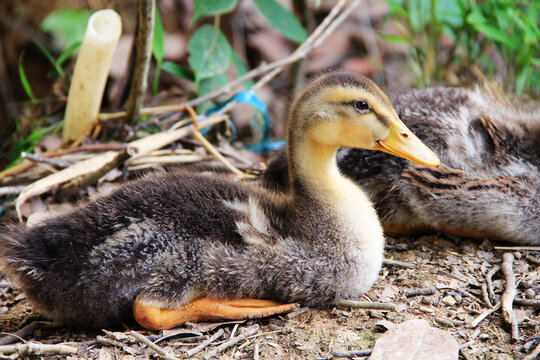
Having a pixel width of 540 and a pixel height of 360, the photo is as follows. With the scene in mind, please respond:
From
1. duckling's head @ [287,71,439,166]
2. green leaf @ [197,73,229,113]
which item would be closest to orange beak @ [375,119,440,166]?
duckling's head @ [287,71,439,166]

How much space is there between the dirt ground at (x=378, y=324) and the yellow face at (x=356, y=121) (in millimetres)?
580

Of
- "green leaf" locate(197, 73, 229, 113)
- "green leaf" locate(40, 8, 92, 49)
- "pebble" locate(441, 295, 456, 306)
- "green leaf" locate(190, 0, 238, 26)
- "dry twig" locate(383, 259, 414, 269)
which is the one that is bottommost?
"pebble" locate(441, 295, 456, 306)

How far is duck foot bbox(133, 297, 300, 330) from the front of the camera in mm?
2436

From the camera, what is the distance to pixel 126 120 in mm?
3732

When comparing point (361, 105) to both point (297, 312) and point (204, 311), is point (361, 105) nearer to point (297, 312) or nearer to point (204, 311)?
point (297, 312)

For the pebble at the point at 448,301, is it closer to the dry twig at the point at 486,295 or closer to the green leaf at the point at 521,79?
the dry twig at the point at 486,295

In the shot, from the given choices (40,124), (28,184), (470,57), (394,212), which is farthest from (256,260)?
(470,57)

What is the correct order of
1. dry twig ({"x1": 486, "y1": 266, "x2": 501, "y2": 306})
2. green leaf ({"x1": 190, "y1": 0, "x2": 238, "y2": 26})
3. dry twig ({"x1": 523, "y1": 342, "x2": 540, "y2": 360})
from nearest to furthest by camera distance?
dry twig ({"x1": 523, "y1": 342, "x2": 540, "y2": 360}) → dry twig ({"x1": 486, "y1": 266, "x2": 501, "y2": 306}) → green leaf ({"x1": 190, "y1": 0, "x2": 238, "y2": 26})

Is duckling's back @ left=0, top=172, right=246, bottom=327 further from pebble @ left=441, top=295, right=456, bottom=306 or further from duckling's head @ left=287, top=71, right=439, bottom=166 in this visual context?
pebble @ left=441, top=295, right=456, bottom=306

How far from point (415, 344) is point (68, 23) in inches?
160

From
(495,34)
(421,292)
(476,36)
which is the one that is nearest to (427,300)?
(421,292)

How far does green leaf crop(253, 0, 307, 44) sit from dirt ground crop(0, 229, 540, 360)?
1.72m

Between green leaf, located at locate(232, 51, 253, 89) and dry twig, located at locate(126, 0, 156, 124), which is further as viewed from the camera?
green leaf, located at locate(232, 51, 253, 89)

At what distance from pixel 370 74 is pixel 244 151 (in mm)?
2315
